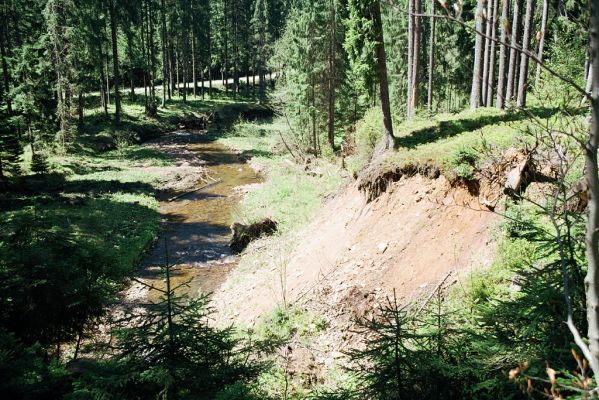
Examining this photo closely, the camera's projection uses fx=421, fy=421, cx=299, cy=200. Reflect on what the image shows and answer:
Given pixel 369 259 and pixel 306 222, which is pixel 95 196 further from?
pixel 369 259

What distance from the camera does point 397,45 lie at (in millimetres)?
37844

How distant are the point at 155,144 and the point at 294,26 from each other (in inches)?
684

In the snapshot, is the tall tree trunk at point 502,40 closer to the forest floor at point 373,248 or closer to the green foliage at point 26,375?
the forest floor at point 373,248

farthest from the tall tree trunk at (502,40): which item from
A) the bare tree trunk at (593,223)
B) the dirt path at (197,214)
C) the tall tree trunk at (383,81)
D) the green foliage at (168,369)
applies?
the dirt path at (197,214)

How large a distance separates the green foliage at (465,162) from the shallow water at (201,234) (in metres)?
7.82

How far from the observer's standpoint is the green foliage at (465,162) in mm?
10695

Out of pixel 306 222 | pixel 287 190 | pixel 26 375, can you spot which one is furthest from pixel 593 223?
pixel 287 190

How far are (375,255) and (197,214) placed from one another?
1359cm

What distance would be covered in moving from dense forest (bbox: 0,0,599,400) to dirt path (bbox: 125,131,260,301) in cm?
17

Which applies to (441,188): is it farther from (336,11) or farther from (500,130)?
(336,11)

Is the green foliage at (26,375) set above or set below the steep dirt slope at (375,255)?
above

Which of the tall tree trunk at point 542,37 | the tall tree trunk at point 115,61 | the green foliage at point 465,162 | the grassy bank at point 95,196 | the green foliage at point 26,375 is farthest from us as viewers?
the tall tree trunk at point 115,61

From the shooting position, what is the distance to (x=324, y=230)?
15711mm

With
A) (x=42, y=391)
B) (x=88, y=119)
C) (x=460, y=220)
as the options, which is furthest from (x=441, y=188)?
(x=88, y=119)
